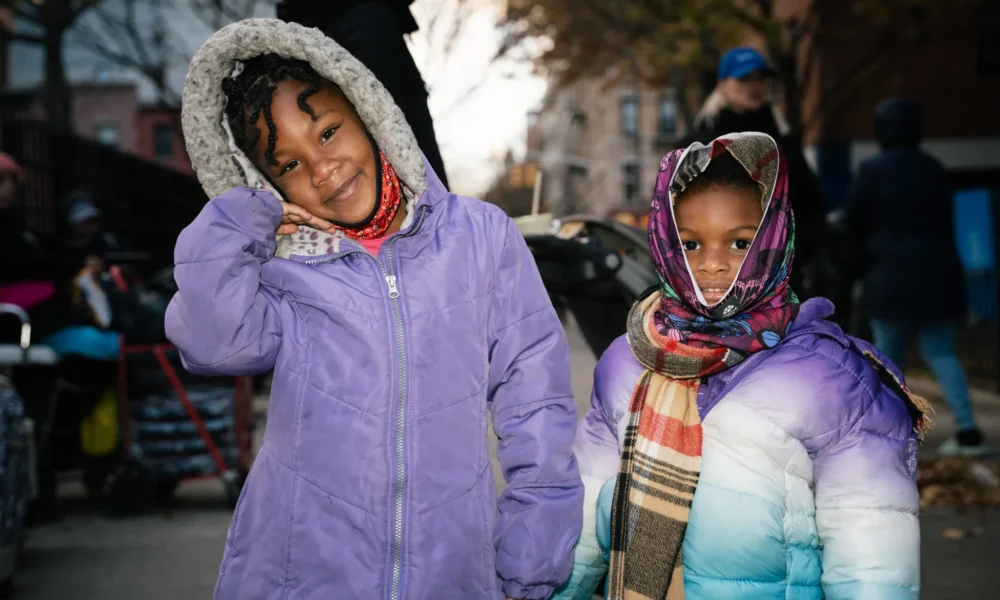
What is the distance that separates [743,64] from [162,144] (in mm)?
65269

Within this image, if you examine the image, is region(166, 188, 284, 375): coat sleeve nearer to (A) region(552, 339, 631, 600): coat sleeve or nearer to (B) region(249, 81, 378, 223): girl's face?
(B) region(249, 81, 378, 223): girl's face

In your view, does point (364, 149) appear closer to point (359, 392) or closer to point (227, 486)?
point (359, 392)

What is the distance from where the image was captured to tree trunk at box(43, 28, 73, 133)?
54.7ft

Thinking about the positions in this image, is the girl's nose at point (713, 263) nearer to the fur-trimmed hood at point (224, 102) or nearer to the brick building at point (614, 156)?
the fur-trimmed hood at point (224, 102)

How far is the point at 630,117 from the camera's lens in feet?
226

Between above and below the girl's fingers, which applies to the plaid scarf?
below

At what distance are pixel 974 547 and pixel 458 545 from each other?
4.10 metres

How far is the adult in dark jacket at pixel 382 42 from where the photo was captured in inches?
127

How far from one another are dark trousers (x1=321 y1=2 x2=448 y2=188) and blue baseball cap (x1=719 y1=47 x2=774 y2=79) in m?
1.66

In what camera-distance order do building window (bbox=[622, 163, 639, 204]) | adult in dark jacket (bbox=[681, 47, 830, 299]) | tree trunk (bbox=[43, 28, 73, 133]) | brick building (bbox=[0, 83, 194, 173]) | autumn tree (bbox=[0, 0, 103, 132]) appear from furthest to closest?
building window (bbox=[622, 163, 639, 204]), brick building (bbox=[0, 83, 194, 173]), tree trunk (bbox=[43, 28, 73, 133]), autumn tree (bbox=[0, 0, 103, 132]), adult in dark jacket (bbox=[681, 47, 830, 299])

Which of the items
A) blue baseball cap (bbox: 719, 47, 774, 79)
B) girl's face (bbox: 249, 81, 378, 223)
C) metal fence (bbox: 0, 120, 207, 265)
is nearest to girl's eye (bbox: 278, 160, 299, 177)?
girl's face (bbox: 249, 81, 378, 223)

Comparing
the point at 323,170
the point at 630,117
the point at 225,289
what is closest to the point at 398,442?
the point at 225,289

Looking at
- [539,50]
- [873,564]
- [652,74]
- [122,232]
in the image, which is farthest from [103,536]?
[652,74]

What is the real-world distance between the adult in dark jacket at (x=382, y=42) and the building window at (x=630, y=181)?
65095 mm
